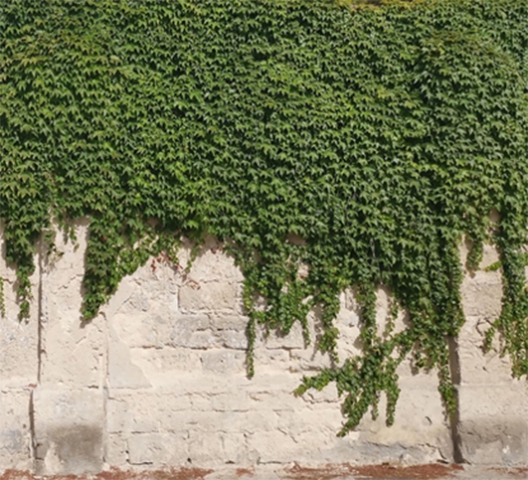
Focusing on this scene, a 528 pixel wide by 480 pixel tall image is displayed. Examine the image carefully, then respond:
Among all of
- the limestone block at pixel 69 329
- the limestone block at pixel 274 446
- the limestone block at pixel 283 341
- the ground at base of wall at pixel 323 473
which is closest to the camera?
the ground at base of wall at pixel 323 473

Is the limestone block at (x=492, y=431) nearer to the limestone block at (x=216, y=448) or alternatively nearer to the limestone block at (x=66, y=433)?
the limestone block at (x=216, y=448)

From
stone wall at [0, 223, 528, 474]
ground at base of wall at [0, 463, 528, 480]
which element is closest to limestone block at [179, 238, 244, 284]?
stone wall at [0, 223, 528, 474]

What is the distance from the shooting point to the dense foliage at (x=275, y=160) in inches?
195

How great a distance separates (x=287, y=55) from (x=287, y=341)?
2.51 meters

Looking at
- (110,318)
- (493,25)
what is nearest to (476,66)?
(493,25)

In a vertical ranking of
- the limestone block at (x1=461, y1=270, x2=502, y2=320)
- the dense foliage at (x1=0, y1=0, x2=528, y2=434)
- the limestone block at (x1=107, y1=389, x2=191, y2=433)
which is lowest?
the limestone block at (x1=107, y1=389, x2=191, y2=433)

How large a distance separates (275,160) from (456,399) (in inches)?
101

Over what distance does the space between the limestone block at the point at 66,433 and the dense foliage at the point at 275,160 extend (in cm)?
72

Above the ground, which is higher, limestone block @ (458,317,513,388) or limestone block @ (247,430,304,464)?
limestone block @ (458,317,513,388)

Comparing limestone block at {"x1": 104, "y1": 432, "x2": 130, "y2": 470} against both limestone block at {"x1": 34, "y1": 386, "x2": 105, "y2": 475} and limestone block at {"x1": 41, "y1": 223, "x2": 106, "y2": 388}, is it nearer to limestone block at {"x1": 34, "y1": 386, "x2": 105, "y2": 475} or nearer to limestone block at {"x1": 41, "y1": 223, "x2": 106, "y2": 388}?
limestone block at {"x1": 34, "y1": 386, "x2": 105, "y2": 475}

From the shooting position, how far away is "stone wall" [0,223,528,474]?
490 centimetres

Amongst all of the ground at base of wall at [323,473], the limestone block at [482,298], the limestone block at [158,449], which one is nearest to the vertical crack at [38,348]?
the ground at base of wall at [323,473]

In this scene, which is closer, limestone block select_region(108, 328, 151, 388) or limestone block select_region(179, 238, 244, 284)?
limestone block select_region(108, 328, 151, 388)

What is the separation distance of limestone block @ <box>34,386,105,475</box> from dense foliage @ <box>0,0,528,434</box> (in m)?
0.72
